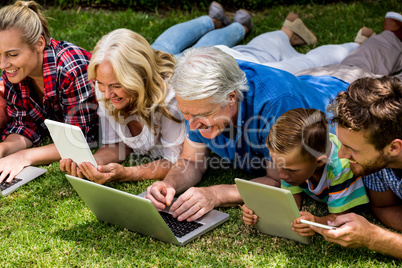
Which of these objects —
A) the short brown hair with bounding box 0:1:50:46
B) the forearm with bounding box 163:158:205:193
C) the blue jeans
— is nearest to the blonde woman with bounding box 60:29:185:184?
the forearm with bounding box 163:158:205:193

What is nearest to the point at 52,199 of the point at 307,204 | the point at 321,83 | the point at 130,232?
the point at 130,232

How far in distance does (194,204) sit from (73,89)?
1364 millimetres

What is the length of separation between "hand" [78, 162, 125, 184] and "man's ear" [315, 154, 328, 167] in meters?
1.33

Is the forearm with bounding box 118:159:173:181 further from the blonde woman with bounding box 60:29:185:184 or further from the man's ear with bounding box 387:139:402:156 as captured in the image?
the man's ear with bounding box 387:139:402:156

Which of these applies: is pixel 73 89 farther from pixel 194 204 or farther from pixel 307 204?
pixel 307 204

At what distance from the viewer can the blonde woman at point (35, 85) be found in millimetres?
3406

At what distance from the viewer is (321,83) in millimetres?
3449

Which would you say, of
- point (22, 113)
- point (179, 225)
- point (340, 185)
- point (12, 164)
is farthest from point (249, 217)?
point (22, 113)

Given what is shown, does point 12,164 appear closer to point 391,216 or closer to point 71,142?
point 71,142

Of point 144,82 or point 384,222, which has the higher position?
point 144,82

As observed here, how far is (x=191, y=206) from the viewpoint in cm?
280

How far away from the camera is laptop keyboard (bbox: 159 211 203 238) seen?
273cm

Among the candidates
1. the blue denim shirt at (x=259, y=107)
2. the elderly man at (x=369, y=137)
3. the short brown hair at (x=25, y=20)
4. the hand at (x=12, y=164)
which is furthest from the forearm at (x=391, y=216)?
the short brown hair at (x=25, y=20)

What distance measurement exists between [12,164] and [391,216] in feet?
8.20
